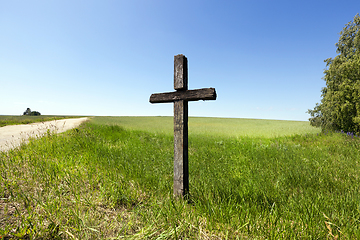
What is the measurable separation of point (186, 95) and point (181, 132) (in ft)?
2.10

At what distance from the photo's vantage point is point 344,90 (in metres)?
10.3

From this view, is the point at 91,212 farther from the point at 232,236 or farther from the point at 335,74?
the point at 335,74

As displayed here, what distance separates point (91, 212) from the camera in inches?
92.7

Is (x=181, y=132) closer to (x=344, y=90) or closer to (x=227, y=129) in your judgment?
(x=344, y=90)

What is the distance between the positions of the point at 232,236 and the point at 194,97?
1955mm

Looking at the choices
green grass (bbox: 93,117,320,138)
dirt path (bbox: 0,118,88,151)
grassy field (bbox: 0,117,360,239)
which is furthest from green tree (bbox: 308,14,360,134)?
dirt path (bbox: 0,118,88,151)

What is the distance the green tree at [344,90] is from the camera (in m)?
10.0

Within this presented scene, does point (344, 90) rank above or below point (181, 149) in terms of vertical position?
above

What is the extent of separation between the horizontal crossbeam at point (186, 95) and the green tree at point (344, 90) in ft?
36.9

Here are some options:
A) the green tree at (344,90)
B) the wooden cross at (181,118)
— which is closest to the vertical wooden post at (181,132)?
the wooden cross at (181,118)

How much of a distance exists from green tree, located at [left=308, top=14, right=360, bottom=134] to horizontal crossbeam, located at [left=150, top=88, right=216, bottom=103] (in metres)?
11.2

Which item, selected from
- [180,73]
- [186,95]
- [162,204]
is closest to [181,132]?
[186,95]

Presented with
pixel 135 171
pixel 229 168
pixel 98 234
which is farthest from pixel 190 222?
pixel 229 168

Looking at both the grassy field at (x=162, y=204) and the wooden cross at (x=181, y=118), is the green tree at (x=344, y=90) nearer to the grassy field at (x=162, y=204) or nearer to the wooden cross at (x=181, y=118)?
the grassy field at (x=162, y=204)
